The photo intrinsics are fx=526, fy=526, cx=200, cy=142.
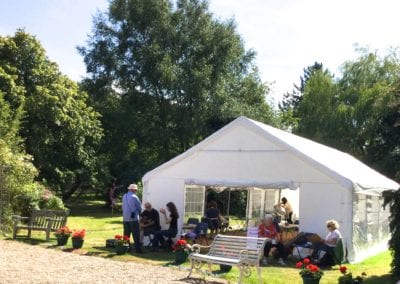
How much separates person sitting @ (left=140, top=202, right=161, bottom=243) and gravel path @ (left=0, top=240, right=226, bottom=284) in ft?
8.77

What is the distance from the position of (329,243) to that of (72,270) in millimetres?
6098

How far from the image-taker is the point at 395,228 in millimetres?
11148

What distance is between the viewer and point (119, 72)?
31812 millimetres

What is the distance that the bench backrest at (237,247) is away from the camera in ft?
32.4

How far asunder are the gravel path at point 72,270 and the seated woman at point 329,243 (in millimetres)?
3693

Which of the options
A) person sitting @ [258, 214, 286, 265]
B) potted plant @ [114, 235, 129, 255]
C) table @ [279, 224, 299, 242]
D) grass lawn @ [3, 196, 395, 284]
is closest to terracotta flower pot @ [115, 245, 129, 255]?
potted plant @ [114, 235, 129, 255]

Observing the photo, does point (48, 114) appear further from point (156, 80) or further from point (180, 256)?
point (180, 256)

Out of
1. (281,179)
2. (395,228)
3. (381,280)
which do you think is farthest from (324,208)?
(381,280)

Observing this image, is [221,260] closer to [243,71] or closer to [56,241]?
[56,241]

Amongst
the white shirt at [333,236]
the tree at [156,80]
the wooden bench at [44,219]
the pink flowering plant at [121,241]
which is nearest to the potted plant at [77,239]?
the pink flowering plant at [121,241]

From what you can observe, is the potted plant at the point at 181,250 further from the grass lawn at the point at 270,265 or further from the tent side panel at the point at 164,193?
the tent side panel at the point at 164,193

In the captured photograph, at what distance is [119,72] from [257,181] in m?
18.8

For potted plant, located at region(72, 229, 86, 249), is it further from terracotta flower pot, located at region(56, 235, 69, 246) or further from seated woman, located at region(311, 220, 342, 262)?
seated woman, located at region(311, 220, 342, 262)

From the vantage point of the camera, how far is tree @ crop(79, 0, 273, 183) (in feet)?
103
